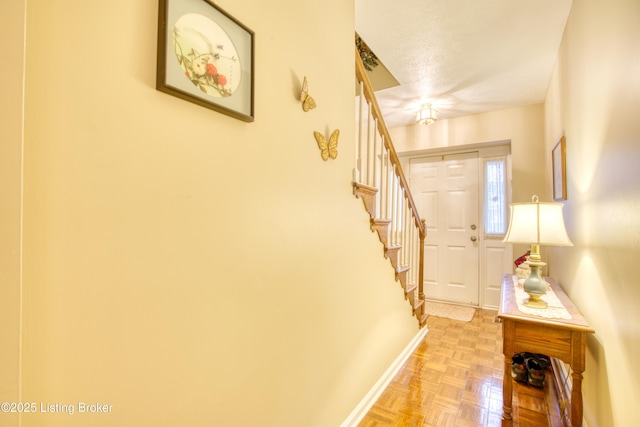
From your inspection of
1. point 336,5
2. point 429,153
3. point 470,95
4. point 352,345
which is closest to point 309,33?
point 336,5

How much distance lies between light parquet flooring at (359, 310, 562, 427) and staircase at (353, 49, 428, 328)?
425 mm

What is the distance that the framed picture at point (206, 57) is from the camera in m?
0.78

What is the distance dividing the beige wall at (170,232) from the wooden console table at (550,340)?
0.92m

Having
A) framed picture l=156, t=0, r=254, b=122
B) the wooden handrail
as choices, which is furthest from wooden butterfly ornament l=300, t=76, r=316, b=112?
the wooden handrail

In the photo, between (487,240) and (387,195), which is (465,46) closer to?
(387,195)

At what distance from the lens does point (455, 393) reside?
1.93 metres

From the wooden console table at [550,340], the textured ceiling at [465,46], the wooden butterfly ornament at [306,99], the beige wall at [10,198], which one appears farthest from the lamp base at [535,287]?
the beige wall at [10,198]

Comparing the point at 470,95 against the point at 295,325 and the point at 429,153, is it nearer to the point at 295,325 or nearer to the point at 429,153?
the point at 429,153

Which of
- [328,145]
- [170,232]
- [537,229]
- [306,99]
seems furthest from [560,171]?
[170,232]

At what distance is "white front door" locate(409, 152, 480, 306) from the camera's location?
3.85 meters

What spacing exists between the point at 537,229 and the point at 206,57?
5.63ft

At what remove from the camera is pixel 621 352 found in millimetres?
1114

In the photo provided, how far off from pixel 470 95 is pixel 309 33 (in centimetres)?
251

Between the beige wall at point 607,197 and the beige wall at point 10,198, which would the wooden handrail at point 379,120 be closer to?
the beige wall at point 607,197
